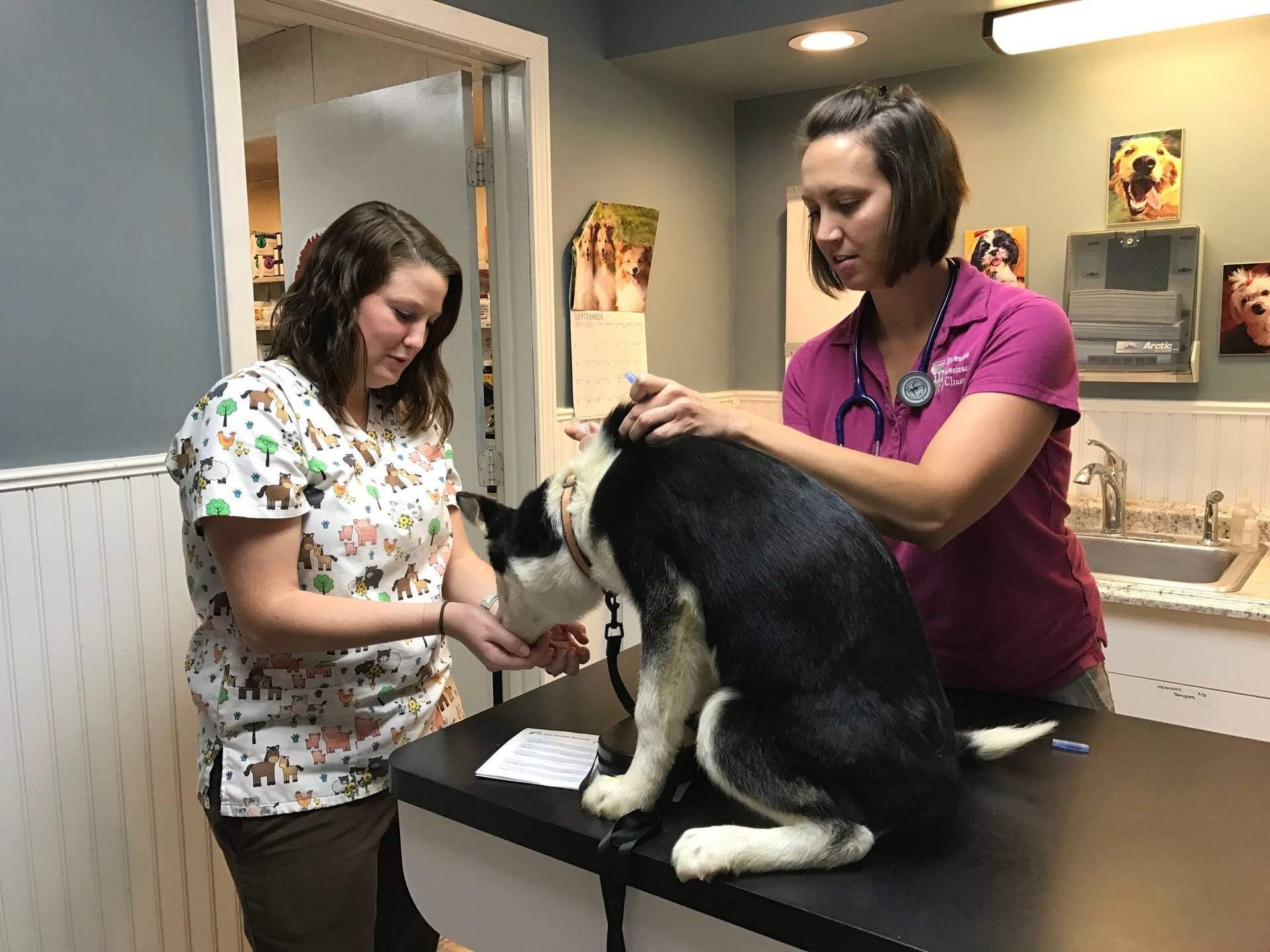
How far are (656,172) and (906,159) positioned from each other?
2072mm

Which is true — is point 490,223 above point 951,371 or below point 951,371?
above

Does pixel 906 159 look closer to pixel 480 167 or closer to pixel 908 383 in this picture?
pixel 908 383

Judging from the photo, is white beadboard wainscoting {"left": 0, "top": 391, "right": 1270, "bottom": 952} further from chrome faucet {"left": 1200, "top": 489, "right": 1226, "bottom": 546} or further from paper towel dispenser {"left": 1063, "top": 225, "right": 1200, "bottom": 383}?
chrome faucet {"left": 1200, "top": 489, "right": 1226, "bottom": 546}

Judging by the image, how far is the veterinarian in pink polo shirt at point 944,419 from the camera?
1146mm

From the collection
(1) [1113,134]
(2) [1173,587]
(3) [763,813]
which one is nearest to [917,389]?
(3) [763,813]

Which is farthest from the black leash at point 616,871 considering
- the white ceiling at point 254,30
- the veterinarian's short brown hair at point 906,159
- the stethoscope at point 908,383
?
the white ceiling at point 254,30

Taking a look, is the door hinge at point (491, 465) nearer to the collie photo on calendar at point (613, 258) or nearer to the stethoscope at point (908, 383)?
the collie photo on calendar at point (613, 258)

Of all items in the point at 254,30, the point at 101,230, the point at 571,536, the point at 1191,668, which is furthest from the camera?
the point at 254,30

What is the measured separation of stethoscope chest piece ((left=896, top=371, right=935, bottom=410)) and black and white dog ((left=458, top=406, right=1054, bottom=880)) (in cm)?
36

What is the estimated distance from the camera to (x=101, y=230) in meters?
1.80

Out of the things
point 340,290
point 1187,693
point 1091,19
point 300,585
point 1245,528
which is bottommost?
point 1187,693

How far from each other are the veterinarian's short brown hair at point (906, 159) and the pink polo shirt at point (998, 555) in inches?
4.2

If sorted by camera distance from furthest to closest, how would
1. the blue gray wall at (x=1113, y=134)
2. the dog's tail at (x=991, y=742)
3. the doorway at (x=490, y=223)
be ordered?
1. the blue gray wall at (x=1113, y=134)
2. the doorway at (x=490, y=223)
3. the dog's tail at (x=991, y=742)

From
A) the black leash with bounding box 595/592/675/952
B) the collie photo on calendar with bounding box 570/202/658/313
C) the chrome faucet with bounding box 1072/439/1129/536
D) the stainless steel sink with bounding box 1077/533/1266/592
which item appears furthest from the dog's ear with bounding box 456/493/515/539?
the chrome faucet with bounding box 1072/439/1129/536
